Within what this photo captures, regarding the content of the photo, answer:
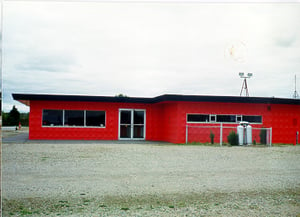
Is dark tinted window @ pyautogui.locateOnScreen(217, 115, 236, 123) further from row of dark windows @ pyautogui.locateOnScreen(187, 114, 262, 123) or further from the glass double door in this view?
the glass double door

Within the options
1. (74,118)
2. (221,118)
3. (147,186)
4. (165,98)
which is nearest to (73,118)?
(74,118)

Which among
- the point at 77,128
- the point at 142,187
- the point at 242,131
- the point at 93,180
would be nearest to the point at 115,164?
the point at 93,180

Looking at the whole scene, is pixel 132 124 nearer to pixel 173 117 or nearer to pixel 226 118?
pixel 173 117

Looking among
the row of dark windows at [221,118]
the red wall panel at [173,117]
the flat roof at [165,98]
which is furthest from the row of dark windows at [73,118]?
the row of dark windows at [221,118]

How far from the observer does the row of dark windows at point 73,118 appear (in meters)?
21.4

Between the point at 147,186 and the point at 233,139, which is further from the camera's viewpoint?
the point at 233,139

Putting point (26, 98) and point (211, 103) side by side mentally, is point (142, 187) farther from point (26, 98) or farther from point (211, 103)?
point (26, 98)

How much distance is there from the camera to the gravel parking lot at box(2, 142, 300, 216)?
20.1ft

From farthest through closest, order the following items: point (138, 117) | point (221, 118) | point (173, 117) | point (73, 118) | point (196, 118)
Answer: point (138, 117) < point (73, 118) < point (221, 118) < point (173, 117) < point (196, 118)

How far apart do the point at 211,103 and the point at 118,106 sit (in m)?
5.72

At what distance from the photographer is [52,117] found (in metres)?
21.4

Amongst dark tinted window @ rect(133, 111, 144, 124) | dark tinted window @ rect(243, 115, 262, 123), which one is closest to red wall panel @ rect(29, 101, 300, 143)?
dark tinted window @ rect(243, 115, 262, 123)

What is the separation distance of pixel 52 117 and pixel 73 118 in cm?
123

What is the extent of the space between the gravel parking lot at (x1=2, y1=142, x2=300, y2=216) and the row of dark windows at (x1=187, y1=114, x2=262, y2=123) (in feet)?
25.5
